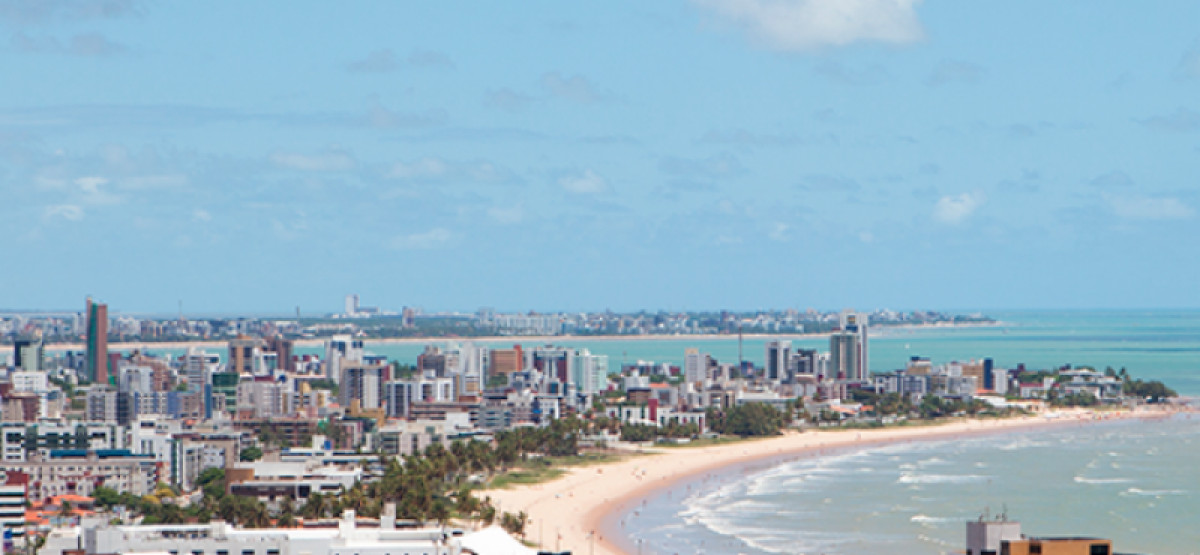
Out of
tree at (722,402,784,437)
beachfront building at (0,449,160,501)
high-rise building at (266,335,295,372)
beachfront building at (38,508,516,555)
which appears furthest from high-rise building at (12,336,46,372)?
beachfront building at (38,508,516,555)

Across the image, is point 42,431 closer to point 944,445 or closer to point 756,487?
point 756,487

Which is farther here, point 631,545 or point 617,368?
point 617,368

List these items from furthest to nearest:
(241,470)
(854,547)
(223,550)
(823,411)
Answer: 1. (823,411)
2. (241,470)
3. (854,547)
4. (223,550)

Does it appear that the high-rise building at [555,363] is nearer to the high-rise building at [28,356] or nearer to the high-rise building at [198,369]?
the high-rise building at [198,369]

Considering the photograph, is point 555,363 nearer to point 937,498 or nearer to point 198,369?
point 198,369

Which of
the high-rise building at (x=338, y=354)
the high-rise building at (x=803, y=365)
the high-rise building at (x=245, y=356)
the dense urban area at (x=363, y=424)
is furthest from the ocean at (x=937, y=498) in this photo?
the high-rise building at (x=245, y=356)

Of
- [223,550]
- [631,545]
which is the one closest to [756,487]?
[631,545]
